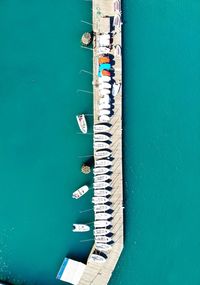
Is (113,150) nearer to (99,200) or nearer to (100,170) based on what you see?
(100,170)

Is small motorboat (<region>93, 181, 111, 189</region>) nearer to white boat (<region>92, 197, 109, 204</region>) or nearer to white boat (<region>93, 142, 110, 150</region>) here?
white boat (<region>92, 197, 109, 204</region>)

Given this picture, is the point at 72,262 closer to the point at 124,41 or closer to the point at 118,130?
the point at 118,130

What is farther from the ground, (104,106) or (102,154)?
(104,106)

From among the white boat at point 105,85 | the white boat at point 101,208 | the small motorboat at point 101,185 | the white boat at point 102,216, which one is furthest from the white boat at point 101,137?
the white boat at point 102,216

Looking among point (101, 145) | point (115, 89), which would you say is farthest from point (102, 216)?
point (115, 89)

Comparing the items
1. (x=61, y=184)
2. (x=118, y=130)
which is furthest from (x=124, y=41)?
(x=61, y=184)

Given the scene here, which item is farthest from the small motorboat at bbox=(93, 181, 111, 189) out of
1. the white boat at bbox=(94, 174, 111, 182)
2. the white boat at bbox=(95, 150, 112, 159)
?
the white boat at bbox=(95, 150, 112, 159)

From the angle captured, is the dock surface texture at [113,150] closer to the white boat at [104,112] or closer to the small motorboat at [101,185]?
the white boat at [104,112]
